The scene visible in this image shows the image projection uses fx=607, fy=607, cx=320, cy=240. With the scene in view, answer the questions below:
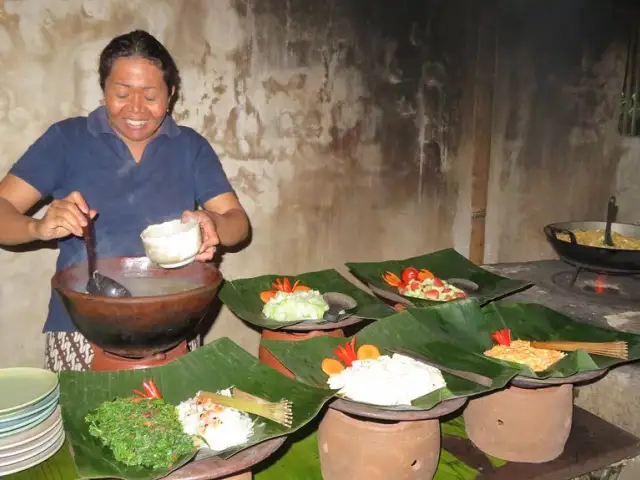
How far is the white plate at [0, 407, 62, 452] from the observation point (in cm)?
176

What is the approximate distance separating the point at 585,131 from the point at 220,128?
11.1 feet

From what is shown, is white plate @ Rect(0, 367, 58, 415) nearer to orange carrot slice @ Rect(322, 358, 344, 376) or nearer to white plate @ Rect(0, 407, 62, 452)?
white plate @ Rect(0, 407, 62, 452)

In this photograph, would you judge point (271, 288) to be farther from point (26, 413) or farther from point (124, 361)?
point (26, 413)

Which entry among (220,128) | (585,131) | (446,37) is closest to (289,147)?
(220,128)

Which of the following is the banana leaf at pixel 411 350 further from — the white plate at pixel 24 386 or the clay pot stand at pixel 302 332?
the white plate at pixel 24 386

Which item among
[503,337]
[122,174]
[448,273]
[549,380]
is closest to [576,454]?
[549,380]

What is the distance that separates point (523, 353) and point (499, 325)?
0.40 meters

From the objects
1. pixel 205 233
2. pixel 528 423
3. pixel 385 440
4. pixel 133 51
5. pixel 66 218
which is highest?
pixel 133 51

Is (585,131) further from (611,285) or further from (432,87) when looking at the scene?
(611,285)

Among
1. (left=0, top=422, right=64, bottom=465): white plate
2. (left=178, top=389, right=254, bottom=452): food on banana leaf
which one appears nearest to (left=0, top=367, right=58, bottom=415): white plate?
(left=0, top=422, right=64, bottom=465): white plate

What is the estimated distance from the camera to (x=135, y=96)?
2740 millimetres

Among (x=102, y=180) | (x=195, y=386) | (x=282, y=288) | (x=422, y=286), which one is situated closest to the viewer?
(x=195, y=386)

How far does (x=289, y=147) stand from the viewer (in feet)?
14.2

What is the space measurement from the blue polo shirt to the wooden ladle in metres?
0.60
